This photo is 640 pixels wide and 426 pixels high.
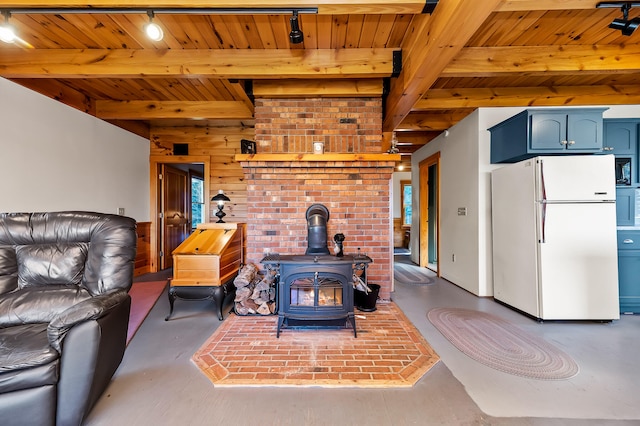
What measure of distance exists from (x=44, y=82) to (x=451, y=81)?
5028 mm

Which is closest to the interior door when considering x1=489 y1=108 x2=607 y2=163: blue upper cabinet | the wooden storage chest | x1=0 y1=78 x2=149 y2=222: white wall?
x1=0 y1=78 x2=149 y2=222: white wall

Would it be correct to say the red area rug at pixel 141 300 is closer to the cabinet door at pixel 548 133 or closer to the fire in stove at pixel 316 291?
the fire in stove at pixel 316 291

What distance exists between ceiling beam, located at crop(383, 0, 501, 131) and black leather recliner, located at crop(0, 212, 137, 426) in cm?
264

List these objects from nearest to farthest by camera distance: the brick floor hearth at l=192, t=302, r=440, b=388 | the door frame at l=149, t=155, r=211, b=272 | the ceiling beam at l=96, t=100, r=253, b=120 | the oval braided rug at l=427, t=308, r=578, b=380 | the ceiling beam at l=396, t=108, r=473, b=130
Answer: the brick floor hearth at l=192, t=302, r=440, b=388, the oval braided rug at l=427, t=308, r=578, b=380, the ceiling beam at l=96, t=100, r=253, b=120, the ceiling beam at l=396, t=108, r=473, b=130, the door frame at l=149, t=155, r=211, b=272

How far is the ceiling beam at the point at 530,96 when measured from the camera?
3.37 metres

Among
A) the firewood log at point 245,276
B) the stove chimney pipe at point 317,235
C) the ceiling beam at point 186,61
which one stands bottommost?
the firewood log at point 245,276

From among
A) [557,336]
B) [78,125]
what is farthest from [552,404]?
[78,125]

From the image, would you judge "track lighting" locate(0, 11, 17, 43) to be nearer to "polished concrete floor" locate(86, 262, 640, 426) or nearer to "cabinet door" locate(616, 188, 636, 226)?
"polished concrete floor" locate(86, 262, 640, 426)

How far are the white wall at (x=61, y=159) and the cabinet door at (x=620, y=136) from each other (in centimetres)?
649

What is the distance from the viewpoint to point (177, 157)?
4.75m

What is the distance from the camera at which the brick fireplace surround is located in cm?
318

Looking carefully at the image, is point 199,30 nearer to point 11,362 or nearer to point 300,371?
point 11,362

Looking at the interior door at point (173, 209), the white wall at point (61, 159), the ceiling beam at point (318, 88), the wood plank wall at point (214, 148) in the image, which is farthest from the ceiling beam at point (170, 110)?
the interior door at point (173, 209)

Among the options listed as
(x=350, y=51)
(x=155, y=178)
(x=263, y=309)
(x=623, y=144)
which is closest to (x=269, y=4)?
(x=350, y=51)
